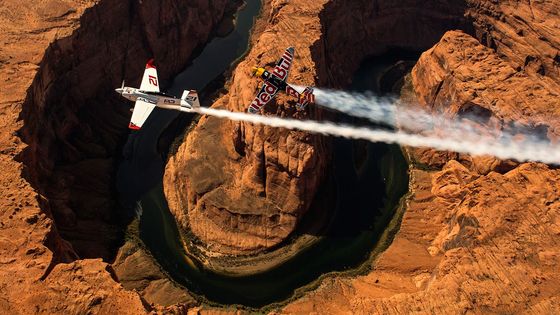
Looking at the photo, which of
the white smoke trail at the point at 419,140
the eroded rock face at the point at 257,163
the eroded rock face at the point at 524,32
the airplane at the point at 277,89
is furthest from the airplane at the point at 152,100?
the eroded rock face at the point at 524,32

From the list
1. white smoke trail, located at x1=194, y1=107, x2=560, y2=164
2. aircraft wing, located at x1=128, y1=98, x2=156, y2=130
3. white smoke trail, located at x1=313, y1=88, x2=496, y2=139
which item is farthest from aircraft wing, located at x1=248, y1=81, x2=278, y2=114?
aircraft wing, located at x1=128, y1=98, x2=156, y2=130

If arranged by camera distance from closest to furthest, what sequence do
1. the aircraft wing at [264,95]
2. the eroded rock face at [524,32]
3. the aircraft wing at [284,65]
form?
the aircraft wing at [264,95] → the aircraft wing at [284,65] → the eroded rock face at [524,32]

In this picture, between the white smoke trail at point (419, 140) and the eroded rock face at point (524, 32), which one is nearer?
the white smoke trail at point (419, 140)

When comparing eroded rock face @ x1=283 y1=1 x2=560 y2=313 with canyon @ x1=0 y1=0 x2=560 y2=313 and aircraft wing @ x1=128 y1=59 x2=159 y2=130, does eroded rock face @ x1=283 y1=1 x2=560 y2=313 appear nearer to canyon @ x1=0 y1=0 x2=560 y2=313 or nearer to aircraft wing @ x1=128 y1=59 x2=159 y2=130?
canyon @ x1=0 y1=0 x2=560 y2=313

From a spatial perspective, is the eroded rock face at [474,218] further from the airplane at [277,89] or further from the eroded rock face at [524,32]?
the airplane at [277,89]

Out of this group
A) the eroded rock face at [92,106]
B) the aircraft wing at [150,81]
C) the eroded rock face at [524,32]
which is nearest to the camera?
the eroded rock face at [92,106]

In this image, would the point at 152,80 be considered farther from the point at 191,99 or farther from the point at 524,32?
the point at 524,32
